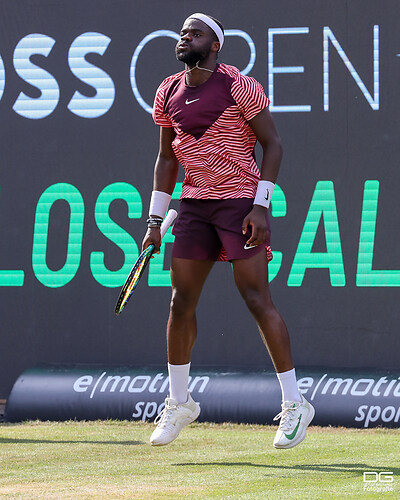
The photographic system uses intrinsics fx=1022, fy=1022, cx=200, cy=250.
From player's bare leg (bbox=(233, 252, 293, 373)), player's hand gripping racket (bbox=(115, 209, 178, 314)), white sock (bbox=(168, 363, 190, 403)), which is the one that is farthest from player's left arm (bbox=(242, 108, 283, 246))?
white sock (bbox=(168, 363, 190, 403))

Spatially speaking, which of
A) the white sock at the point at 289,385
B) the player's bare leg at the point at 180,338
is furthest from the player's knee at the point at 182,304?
the white sock at the point at 289,385

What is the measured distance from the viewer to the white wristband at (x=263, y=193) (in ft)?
16.3

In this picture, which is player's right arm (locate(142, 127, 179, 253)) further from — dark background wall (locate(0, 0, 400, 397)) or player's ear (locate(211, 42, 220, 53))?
dark background wall (locate(0, 0, 400, 397))

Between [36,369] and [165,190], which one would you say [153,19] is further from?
[165,190]

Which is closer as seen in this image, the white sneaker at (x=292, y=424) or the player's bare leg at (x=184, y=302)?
the white sneaker at (x=292, y=424)

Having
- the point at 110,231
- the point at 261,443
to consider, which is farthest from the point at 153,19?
the point at 261,443

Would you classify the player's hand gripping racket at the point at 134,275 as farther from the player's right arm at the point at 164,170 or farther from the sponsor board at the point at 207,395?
the sponsor board at the point at 207,395

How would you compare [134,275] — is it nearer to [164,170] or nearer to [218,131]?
[164,170]

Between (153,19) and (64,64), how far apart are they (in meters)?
0.95

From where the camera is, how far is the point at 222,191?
5051mm

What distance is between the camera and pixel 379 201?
919cm

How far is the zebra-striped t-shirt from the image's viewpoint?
4.98 meters

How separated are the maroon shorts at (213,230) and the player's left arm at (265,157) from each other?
0.26 feet

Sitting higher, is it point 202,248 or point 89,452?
point 202,248
